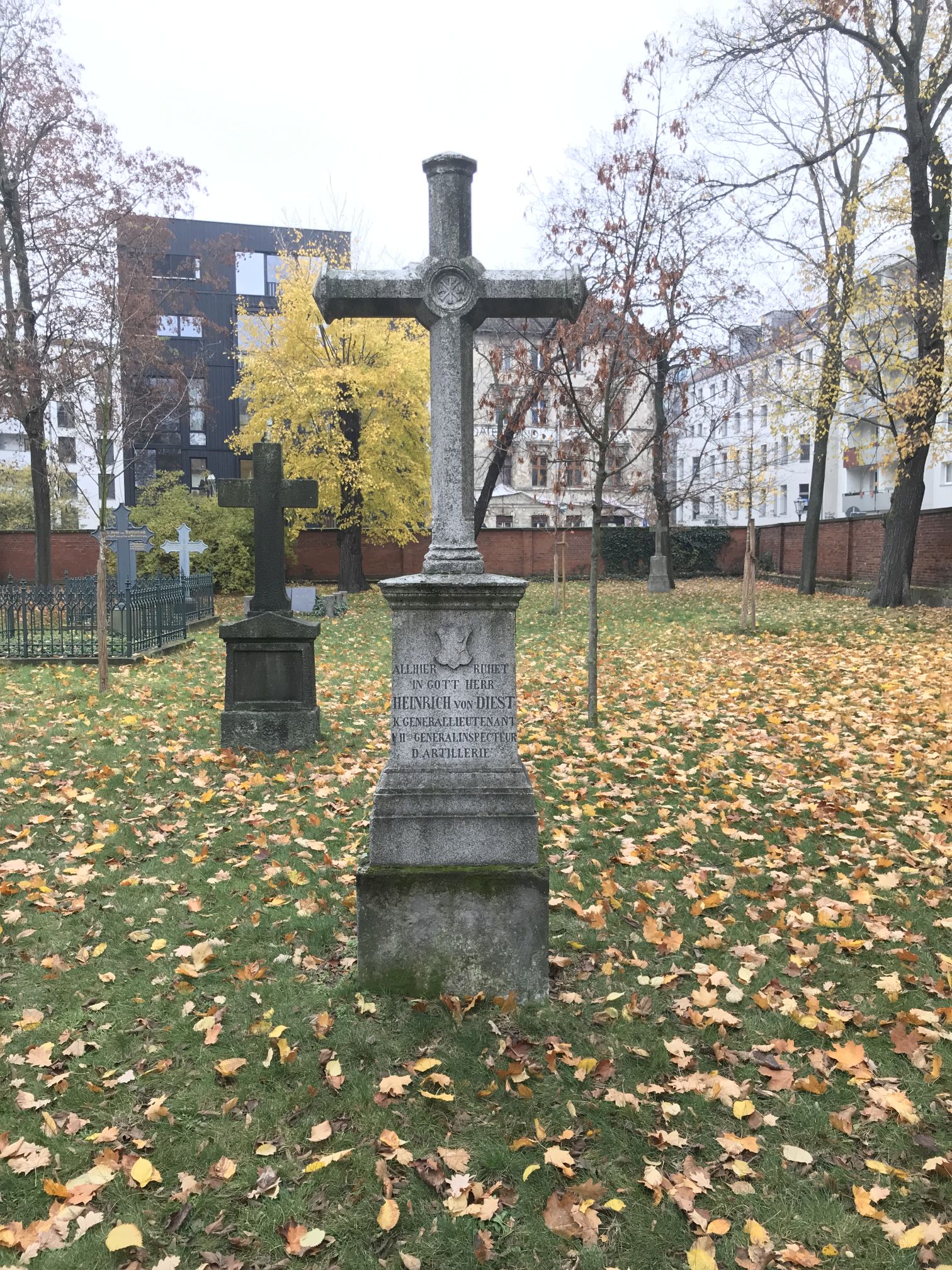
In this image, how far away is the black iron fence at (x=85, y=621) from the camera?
1289 centimetres

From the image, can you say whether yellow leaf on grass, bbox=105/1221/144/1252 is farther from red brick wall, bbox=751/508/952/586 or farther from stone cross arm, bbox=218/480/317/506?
red brick wall, bbox=751/508/952/586

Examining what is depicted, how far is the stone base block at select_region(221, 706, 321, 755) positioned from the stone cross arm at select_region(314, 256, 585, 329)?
4537mm

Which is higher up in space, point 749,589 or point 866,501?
point 866,501

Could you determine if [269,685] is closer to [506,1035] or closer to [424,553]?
[506,1035]

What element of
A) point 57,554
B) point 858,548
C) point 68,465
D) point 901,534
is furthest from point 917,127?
point 68,465

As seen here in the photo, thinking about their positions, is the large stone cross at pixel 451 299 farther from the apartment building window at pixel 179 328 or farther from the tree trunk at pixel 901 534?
the apartment building window at pixel 179 328

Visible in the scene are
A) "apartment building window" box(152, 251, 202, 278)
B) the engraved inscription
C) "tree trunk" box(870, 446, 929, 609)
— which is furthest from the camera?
"apartment building window" box(152, 251, 202, 278)

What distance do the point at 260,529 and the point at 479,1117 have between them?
20.7 feet

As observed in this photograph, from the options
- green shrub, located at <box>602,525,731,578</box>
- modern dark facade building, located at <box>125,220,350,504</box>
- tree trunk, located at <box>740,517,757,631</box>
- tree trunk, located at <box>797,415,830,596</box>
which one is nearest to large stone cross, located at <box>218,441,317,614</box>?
tree trunk, located at <box>740,517,757,631</box>

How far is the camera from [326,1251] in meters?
2.48

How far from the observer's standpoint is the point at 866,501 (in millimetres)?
43188

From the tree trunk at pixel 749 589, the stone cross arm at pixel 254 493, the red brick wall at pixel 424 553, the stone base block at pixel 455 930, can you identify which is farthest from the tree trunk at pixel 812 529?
the stone base block at pixel 455 930

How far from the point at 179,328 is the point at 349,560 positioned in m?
17.8

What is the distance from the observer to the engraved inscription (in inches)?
152
